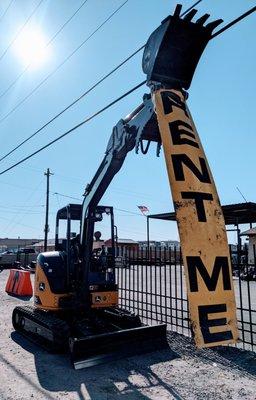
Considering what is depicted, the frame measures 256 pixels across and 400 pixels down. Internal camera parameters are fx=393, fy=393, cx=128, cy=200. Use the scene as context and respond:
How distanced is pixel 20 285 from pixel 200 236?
1521 centimetres

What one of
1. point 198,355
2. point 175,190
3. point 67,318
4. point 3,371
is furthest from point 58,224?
point 175,190

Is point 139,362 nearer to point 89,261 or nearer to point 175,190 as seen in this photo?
point 89,261

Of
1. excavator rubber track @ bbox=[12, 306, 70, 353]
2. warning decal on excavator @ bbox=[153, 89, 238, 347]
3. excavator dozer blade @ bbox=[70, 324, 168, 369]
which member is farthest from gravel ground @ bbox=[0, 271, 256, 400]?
warning decal on excavator @ bbox=[153, 89, 238, 347]

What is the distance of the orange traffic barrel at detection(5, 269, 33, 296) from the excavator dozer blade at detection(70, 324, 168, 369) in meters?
10.2

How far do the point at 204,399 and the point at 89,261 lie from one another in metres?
3.89

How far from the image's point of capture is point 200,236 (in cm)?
304

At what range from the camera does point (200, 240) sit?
9.92 feet

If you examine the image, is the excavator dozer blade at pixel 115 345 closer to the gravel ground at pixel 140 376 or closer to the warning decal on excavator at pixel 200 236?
the gravel ground at pixel 140 376

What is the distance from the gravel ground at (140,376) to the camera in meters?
5.75

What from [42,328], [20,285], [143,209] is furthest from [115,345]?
[143,209]

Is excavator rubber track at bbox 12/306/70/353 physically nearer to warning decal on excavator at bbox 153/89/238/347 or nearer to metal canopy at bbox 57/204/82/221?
metal canopy at bbox 57/204/82/221

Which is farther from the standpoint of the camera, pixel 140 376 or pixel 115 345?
pixel 115 345

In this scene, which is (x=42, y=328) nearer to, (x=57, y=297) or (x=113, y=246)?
(x=57, y=297)

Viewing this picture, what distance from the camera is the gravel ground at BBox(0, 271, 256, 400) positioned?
5.75 meters
